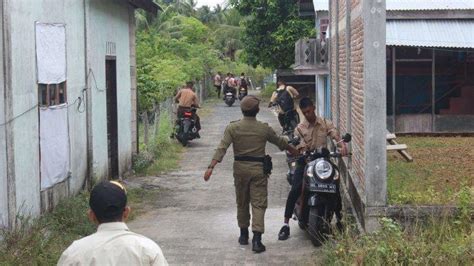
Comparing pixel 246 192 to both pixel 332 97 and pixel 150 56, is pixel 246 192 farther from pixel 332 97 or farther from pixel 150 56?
pixel 150 56

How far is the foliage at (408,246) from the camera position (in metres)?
6.64

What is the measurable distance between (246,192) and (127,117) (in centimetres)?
649

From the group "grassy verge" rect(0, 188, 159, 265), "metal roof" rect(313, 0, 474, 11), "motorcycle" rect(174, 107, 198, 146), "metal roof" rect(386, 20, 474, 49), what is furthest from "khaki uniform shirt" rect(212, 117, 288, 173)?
"motorcycle" rect(174, 107, 198, 146)

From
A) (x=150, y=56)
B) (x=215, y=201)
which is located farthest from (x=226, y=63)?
(x=215, y=201)

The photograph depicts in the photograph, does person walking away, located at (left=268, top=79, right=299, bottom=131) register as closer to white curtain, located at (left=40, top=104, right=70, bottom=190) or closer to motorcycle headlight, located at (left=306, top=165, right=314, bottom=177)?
white curtain, located at (left=40, top=104, right=70, bottom=190)

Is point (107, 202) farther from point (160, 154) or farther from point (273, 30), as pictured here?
point (273, 30)

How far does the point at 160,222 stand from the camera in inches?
421

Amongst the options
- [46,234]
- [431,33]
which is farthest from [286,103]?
[46,234]

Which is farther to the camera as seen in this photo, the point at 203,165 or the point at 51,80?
the point at 203,165

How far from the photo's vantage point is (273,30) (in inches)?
1345

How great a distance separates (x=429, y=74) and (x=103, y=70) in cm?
905

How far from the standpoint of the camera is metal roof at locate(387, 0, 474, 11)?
60.8 ft

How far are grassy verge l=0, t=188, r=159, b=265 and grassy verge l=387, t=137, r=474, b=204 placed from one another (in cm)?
336

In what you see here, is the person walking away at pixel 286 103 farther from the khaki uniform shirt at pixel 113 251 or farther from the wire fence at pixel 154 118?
the khaki uniform shirt at pixel 113 251
